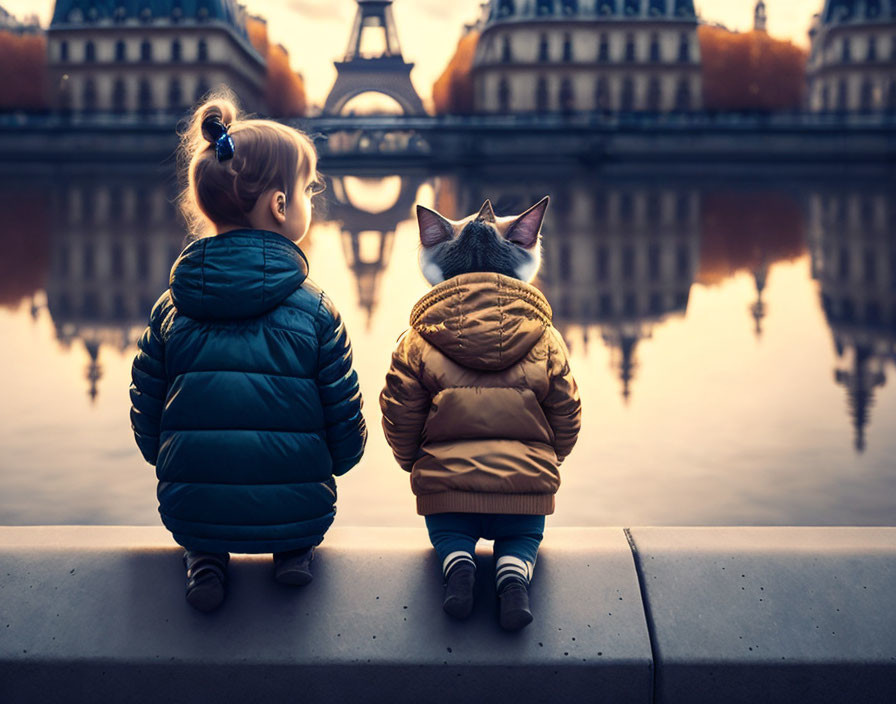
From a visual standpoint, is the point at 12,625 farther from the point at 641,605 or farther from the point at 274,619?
the point at 641,605

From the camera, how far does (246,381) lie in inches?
106

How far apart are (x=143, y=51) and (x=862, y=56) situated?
136ft

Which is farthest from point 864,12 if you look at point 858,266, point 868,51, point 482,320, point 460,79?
point 482,320

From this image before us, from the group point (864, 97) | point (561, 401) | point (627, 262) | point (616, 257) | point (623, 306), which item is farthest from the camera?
point (864, 97)

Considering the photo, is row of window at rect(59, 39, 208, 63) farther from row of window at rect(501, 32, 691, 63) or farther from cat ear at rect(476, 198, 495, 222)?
cat ear at rect(476, 198, 495, 222)

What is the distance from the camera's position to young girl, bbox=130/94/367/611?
2689 millimetres

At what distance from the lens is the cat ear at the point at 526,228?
3025 millimetres

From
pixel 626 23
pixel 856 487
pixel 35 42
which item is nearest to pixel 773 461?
pixel 856 487

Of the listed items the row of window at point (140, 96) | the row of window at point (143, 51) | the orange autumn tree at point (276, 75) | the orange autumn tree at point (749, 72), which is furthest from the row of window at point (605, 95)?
the orange autumn tree at point (276, 75)

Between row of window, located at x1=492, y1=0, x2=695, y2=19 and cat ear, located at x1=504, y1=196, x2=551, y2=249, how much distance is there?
62.1 m

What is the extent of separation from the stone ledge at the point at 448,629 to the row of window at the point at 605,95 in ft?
196

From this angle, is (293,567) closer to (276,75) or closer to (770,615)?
(770,615)

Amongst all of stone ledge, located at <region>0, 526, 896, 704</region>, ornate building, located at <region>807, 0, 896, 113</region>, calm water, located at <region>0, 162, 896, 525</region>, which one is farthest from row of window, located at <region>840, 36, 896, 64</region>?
stone ledge, located at <region>0, 526, 896, 704</region>

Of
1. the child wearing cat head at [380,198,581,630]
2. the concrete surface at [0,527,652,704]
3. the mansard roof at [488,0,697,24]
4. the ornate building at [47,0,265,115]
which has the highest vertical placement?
the mansard roof at [488,0,697,24]
